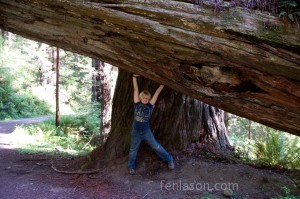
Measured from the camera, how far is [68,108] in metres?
31.2

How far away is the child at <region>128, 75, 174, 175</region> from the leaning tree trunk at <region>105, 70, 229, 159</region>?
1.28ft

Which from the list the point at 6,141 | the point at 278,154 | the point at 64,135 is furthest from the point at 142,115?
the point at 64,135

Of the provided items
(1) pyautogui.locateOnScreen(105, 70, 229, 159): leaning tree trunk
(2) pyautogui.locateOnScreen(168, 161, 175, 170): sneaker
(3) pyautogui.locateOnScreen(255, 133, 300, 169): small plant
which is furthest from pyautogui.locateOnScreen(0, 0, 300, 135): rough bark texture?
(3) pyautogui.locateOnScreen(255, 133, 300, 169): small plant

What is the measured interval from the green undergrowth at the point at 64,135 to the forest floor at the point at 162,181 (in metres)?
4.97

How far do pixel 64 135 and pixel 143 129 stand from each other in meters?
10.3

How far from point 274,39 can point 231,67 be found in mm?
723

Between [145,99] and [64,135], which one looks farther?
[64,135]

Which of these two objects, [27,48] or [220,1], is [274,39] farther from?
[27,48]

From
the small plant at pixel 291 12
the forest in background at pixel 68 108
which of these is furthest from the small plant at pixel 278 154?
the small plant at pixel 291 12

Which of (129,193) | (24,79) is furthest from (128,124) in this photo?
(24,79)

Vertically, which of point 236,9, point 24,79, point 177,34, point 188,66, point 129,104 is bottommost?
point 24,79

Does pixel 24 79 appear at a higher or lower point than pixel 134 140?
lower

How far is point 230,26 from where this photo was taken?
448 cm

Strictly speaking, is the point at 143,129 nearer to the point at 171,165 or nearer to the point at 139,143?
the point at 139,143
